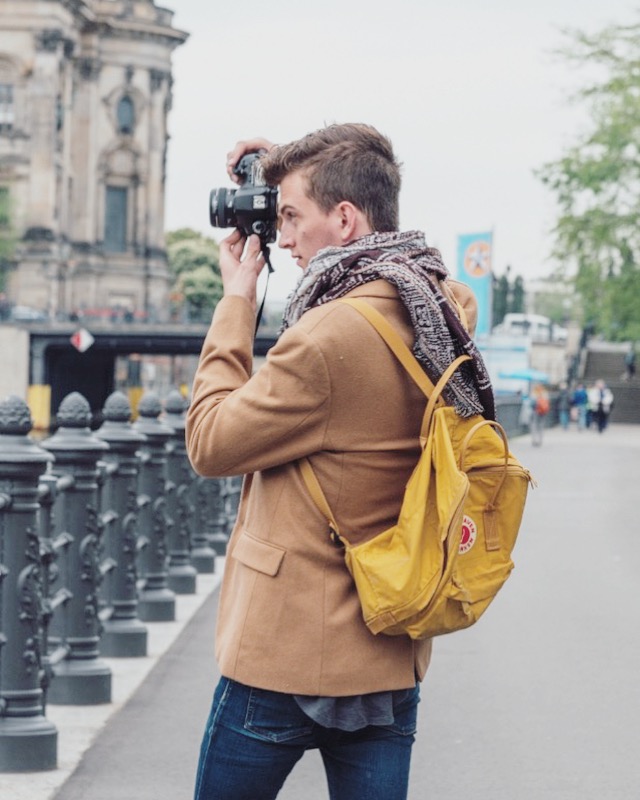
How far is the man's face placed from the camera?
3363 mm

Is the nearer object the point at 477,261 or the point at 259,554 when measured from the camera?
the point at 259,554

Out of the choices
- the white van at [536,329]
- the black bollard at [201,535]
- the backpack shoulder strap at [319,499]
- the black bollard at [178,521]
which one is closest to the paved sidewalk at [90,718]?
the black bollard at [178,521]

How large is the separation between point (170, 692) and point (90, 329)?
72.0m

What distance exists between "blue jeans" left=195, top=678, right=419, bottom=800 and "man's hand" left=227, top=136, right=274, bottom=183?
1002mm

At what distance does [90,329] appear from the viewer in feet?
260

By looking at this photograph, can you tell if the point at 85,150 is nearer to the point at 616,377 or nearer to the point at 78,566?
the point at 616,377

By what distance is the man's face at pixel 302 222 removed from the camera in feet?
11.0

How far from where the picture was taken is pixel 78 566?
7.55m

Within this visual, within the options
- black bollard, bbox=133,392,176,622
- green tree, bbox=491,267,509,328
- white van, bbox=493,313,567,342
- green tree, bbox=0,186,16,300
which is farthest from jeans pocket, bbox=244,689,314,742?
green tree, bbox=491,267,509,328

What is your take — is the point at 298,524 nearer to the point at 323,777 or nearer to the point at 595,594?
the point at 323,777

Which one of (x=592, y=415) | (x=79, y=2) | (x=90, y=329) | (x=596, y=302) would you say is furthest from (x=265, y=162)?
(x=79, y=2)

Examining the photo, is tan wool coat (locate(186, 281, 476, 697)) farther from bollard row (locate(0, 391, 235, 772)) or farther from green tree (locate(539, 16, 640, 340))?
green tree (locate(539, 16, 640, 340))

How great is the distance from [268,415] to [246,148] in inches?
25.8

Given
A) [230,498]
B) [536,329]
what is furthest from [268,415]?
[536,329]
